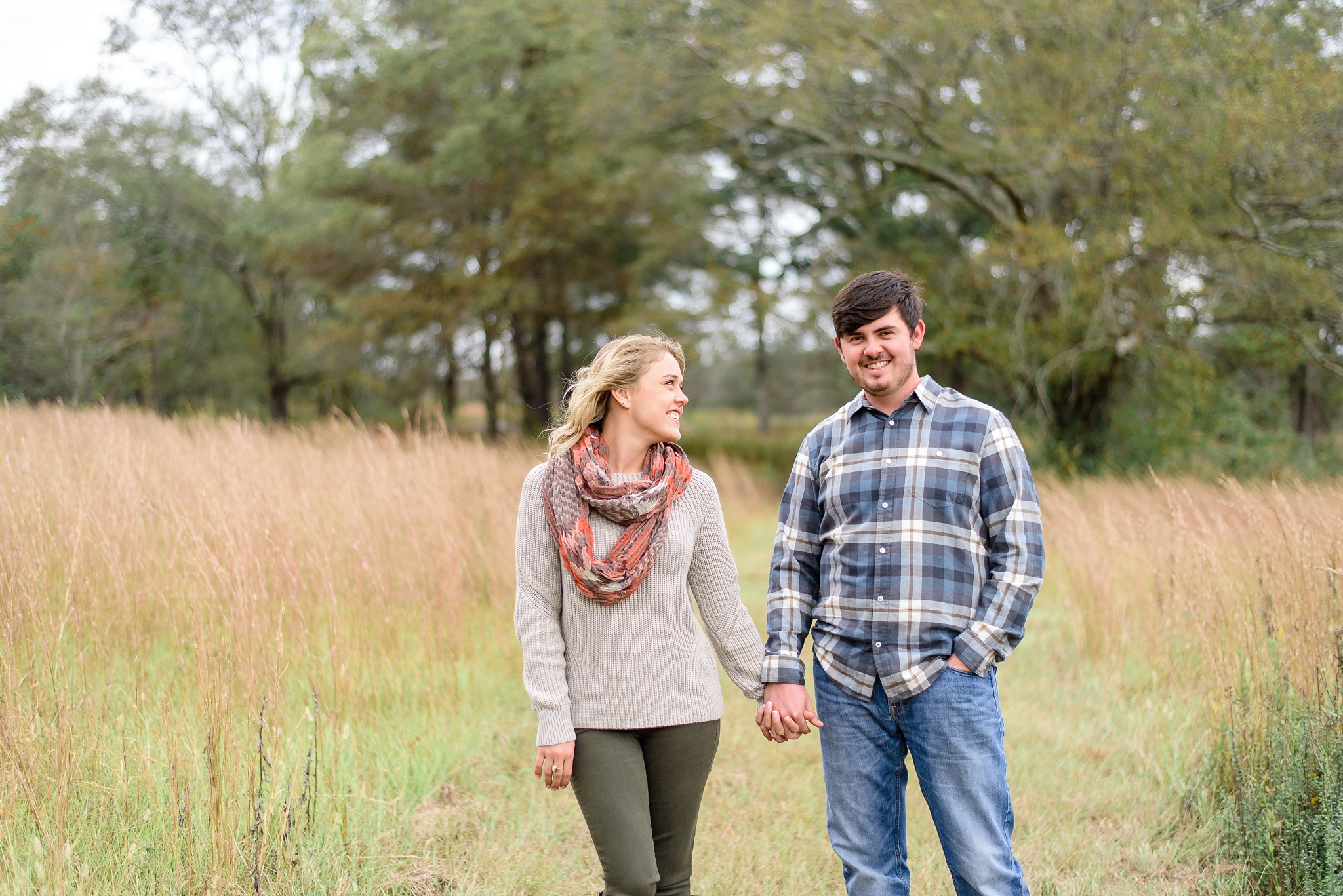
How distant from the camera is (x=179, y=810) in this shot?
255 cm

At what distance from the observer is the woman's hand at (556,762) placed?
6.75ft

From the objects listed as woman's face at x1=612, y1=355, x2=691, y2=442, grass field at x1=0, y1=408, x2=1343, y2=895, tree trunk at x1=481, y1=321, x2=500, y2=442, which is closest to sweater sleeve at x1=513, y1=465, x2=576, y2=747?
woman's face at x1=612, y1=355, x2=691, y2=442

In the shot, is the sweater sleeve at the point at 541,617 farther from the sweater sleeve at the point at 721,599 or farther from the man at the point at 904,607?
the man at the point at 904,607

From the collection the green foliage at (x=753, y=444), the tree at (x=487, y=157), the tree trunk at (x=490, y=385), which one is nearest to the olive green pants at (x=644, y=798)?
the green foliage at (x=753, y=444)

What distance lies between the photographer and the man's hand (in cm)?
229

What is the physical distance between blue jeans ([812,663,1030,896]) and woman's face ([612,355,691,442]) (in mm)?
753

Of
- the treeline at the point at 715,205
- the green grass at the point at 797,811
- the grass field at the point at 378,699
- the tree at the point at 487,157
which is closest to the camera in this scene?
the grass field at the point at 378,699

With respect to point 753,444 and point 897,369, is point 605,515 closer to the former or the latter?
point 897,369

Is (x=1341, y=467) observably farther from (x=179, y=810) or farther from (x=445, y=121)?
(x=445, y=121)

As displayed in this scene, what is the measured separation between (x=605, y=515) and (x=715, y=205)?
63.9 ft

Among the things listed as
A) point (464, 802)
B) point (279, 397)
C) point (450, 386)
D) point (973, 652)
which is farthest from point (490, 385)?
point (973, 652)

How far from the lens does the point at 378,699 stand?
398 cm

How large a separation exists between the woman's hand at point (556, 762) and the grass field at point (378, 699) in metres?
0.95

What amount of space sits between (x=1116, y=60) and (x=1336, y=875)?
11388 mm
